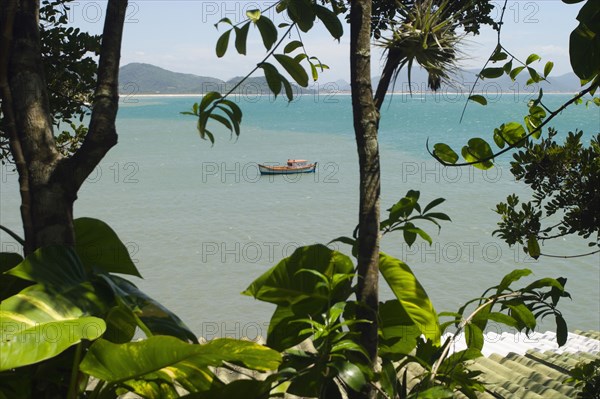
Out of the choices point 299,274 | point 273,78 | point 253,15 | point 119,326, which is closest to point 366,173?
point 299,274

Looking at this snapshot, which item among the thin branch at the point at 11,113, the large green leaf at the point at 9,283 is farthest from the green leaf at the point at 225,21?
the large green leaf at the point at 9,283

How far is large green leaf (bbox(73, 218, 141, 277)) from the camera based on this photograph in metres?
2.41

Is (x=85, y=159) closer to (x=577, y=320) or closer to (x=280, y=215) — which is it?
(x=577, y=320)

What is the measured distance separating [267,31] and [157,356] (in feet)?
2.65

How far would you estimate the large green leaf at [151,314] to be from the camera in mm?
1994

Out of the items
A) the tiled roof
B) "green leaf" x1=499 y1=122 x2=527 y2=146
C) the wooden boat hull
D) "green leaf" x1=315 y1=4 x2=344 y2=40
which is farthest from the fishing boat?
"green leaf" x1=315 y1=4 x2=344 y2=40

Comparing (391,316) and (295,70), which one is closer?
(295,70)

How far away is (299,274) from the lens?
2.03 meters

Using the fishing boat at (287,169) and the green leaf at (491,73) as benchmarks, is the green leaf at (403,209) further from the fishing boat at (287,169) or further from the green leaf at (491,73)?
the fishing boat at (287,169)

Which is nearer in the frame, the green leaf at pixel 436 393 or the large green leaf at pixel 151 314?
the green leaf at pixel 436 393

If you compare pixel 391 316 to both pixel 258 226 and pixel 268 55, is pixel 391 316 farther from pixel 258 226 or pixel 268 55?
pixel 258 226

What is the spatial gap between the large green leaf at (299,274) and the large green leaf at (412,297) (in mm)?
112

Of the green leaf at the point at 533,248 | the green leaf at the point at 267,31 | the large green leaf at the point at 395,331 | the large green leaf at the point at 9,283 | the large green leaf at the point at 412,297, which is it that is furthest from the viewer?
the green leaf at the point at 533,248

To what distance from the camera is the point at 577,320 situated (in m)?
10.6
